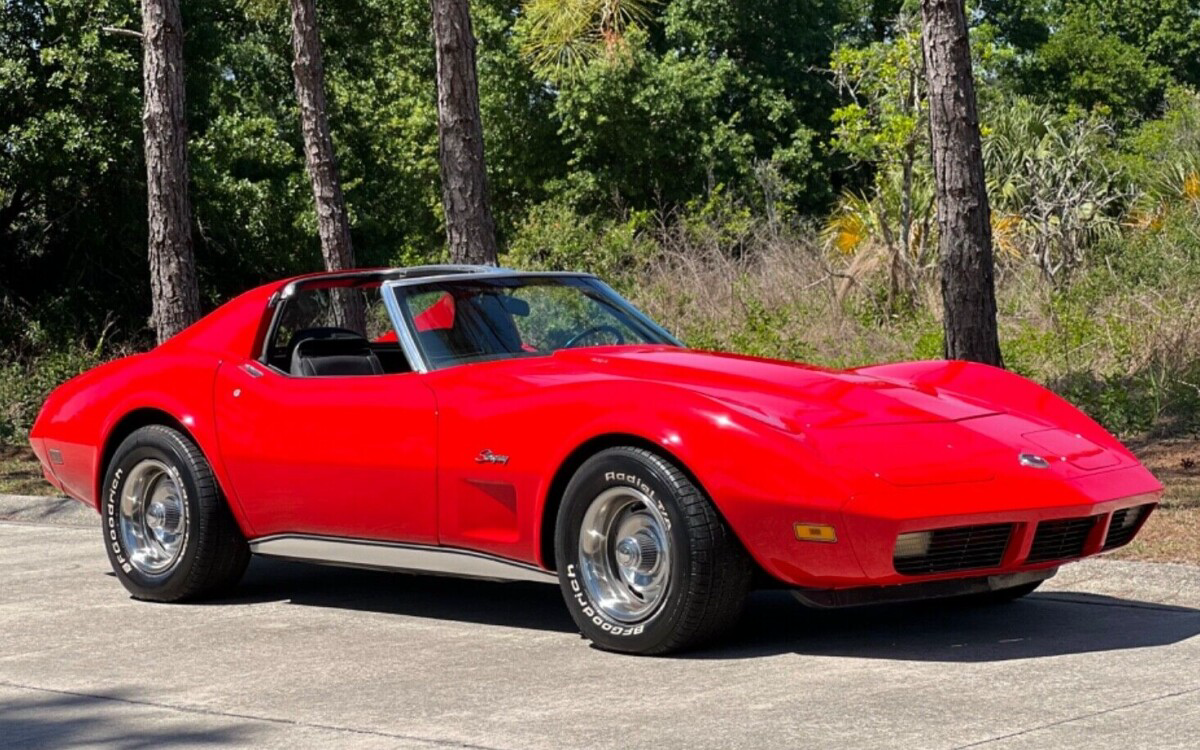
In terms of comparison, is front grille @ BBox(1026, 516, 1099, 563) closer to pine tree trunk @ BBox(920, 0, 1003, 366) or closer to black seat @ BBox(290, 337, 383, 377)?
A: black seat @ BBox(290, 337, 383, 377)

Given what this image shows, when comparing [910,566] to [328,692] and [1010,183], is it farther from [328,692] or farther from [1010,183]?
[1010,183]

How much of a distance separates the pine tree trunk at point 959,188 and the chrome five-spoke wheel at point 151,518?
18.1ft

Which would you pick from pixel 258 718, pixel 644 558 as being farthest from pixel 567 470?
pixel 258 718

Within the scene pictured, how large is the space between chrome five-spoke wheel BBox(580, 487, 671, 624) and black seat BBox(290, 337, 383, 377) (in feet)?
5.54

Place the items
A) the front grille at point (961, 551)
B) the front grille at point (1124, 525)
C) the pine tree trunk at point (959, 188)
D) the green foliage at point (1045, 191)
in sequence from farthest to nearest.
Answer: the green foliage at point (1045, 191)
the pine tree trunk at point (959, 188)
the front grille at point (1124, 525)
the front grille at point (961, 551)

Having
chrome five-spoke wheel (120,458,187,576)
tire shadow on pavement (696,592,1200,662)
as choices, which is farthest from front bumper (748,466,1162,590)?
chrome five-spoke wheel (120,458,187,576)

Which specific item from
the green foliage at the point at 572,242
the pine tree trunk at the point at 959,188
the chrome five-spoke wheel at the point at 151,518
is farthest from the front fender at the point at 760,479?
the green foliage at the point at 572,242

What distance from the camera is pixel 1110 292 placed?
17219 millimetres

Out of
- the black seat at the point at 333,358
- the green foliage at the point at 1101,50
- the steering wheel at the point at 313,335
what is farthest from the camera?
the green foliage at the point at 1101,50

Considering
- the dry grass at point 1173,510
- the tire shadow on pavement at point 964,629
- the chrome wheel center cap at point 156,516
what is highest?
the chrome wheel center cap at point 156,516

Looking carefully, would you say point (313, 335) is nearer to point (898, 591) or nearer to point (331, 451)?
point (331, 451)

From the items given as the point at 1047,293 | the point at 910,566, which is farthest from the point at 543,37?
the point at 910,566

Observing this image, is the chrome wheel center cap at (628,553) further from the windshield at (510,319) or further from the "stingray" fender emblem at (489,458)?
the windshield at (510,319)

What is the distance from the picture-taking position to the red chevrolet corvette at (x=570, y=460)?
5.96 m
